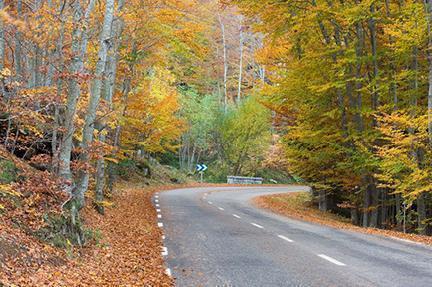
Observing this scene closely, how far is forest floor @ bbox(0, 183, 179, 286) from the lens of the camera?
6.17 m

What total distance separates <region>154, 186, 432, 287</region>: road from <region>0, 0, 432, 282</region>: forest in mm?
2569

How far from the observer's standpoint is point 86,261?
27.1 feet

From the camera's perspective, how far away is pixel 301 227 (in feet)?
50.2

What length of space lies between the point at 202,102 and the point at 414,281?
4360 centimetres

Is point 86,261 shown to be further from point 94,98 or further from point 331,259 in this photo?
point 94,98

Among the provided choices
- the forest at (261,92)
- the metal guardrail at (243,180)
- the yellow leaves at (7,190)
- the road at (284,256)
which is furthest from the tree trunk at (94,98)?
the metal guardrail at (243,180)

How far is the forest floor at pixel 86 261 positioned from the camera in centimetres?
617

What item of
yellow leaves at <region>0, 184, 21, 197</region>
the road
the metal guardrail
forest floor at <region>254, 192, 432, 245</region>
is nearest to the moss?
yellow leaves at <region>0, 184, 21, 197</region>

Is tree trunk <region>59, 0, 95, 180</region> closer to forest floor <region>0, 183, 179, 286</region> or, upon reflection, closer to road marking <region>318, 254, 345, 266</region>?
forest floor <region>0, 183, 179, 286</region>

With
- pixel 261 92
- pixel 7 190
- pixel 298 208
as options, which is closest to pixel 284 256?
pixel 7 190

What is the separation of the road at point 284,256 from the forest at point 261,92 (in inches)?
101

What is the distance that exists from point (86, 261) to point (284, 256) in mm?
4028

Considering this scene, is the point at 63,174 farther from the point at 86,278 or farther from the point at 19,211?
the point at 86,278

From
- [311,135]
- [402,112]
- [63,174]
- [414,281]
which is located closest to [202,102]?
[311,135]
